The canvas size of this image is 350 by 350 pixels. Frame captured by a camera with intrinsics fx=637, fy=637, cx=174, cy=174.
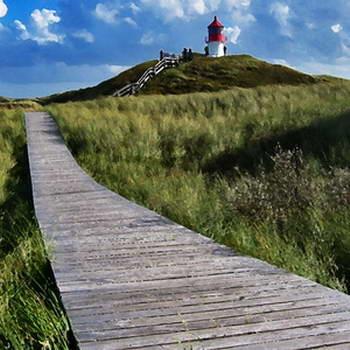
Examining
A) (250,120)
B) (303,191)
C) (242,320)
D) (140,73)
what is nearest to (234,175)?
(303,191)

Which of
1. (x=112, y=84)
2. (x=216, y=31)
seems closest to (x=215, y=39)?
(x=216, y=31)

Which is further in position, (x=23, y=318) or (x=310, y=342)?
(x=23, y=318)

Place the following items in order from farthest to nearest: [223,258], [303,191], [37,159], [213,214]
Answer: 1. [37,159]
2. [303,191]
3. [213,214]
4. [223,258]

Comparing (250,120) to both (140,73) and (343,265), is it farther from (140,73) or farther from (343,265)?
(140,73)

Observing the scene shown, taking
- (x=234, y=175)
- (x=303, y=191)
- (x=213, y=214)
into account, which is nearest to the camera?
(x=213, y=214)

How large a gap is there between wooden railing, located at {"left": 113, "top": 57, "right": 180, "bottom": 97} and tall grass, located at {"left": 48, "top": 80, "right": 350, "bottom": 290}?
15.5 meters

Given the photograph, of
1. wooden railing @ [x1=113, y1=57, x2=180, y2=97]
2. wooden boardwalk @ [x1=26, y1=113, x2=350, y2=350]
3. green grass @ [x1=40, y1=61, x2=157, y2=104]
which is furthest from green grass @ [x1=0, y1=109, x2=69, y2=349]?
green grass @ [x1=40, y1=61, x2=157, y2=104]

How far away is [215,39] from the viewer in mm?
61781

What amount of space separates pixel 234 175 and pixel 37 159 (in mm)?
4034

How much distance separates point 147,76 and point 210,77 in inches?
183

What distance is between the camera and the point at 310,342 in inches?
130

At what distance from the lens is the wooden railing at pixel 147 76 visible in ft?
136

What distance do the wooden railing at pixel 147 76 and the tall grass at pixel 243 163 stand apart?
50.8 feet

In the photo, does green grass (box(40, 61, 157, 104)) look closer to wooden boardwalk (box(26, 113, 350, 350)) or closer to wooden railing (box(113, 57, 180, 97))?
wooden railing (box(113, 57, 180, 97))
